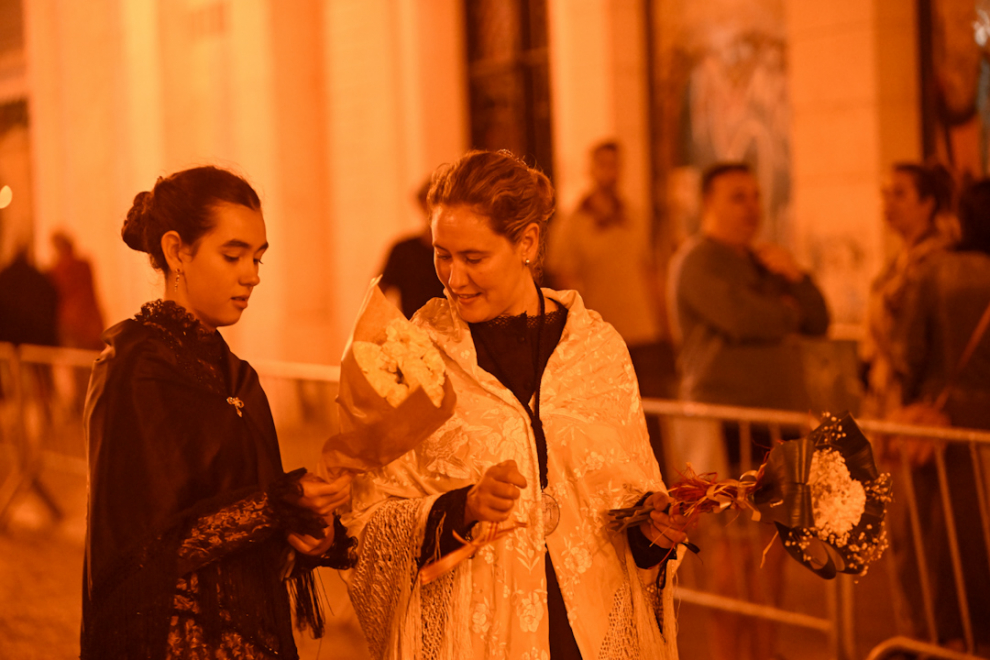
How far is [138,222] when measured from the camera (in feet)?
8.95

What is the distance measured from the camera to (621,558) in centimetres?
283

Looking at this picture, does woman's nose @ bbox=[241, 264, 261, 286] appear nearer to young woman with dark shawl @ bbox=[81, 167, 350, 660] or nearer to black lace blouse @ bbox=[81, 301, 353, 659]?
young woman with dark shawl @ bbox=[81, 167, 350, 660]

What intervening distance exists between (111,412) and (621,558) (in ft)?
3.91

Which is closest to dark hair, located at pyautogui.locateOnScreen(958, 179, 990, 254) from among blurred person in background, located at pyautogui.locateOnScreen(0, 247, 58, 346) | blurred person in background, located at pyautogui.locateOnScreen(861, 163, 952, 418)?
blurred person in background, located at pyautogui.locateOnScreen(861, 163, 952, 418)

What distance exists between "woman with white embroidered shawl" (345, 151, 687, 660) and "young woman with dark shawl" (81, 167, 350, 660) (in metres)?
0.20

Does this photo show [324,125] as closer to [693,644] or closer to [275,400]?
[275,400]

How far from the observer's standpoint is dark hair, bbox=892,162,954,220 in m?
5.60

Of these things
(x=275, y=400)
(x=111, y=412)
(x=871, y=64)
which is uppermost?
(x=871, y=64)

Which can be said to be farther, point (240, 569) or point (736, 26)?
point (736, 26)

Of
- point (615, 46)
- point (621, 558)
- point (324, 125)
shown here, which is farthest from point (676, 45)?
point (621, 558)

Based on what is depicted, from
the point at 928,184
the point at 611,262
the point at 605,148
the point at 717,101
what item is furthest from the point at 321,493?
the point at 717,101

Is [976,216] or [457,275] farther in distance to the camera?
[976,216]

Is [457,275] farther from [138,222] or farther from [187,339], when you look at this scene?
[138,222]

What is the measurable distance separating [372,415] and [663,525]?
71 cm
